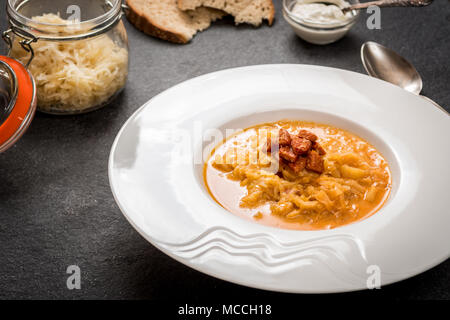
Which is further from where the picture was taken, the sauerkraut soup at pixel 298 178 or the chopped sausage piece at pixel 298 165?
the chopped sausage piece at pixel 298 165

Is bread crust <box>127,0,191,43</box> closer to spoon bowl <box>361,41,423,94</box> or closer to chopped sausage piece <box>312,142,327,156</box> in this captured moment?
spoon bowl <box>361,41,423,94</box>

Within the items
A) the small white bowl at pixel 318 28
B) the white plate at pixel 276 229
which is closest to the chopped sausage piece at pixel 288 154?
the white plate at pixel 276 229

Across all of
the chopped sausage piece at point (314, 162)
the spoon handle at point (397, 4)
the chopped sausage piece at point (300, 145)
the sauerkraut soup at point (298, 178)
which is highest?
the spoon handle at point (397, 4)

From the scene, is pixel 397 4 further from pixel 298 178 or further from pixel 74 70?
pixel 74 70

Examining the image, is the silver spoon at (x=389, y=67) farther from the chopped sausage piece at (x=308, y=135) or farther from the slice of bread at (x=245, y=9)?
the chopped sausage piece at (x=308, y=135)

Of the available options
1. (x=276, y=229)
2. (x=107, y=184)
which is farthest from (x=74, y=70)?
(x=276, y=229)
